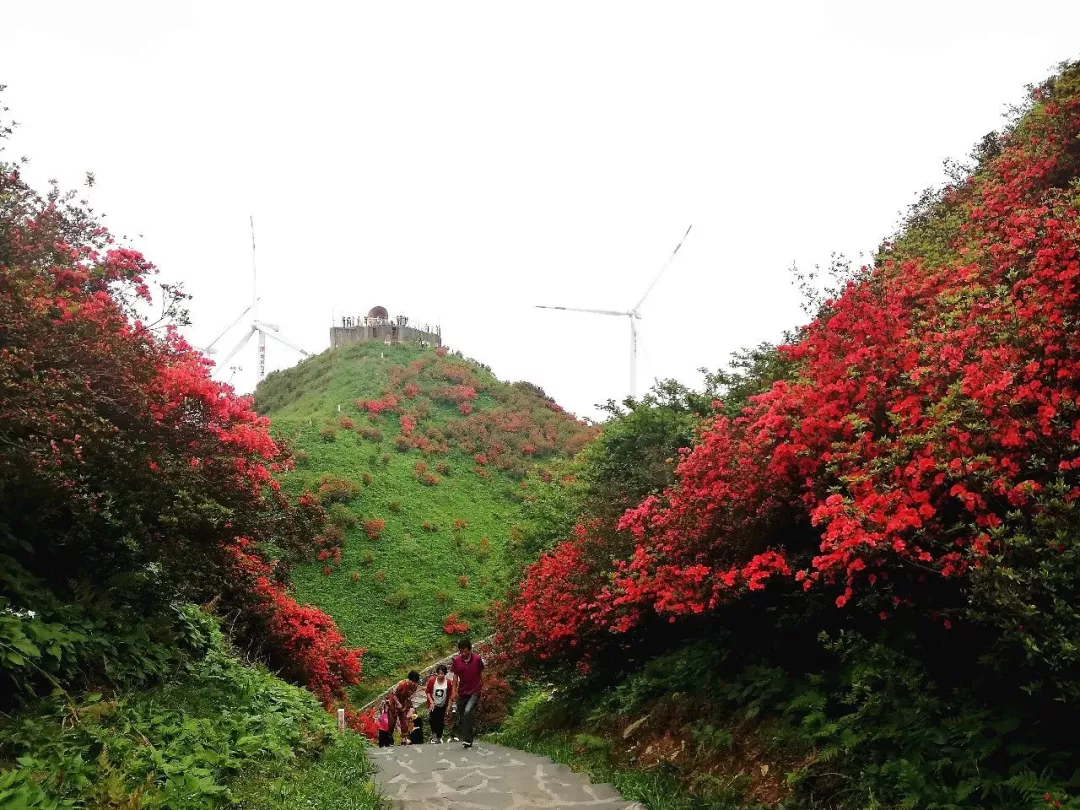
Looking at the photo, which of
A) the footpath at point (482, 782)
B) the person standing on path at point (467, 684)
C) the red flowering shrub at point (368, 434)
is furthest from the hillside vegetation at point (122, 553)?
the red flowering shrub at point (368, 434)

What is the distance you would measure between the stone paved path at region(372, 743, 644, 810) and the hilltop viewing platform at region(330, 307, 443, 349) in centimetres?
5575

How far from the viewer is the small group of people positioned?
37.9 feet

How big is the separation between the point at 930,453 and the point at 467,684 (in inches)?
311

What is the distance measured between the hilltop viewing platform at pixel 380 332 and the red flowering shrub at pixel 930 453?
56710 millimetres

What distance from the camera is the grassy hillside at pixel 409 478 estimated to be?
1217 inches

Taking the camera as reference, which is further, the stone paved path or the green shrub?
the green shrub

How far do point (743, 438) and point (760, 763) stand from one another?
340cm

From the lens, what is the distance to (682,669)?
1018cm

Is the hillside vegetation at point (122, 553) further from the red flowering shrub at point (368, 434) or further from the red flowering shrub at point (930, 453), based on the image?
the red flowering shrub at point (368, 434)

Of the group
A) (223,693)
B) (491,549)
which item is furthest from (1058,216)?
(491,549)

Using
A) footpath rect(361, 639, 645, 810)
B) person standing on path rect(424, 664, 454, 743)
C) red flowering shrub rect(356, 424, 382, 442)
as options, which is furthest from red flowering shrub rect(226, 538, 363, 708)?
red flowering shrub rect(356, 424, 382, 442)

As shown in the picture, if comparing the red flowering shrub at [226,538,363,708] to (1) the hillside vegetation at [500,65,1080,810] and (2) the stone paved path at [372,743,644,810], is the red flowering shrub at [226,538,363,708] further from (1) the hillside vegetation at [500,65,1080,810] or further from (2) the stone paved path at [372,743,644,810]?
(1) the hillside vegetation at [500,65,1080,810]

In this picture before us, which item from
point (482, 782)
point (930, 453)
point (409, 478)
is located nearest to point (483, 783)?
point (482, 782)

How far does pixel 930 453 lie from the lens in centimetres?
595
